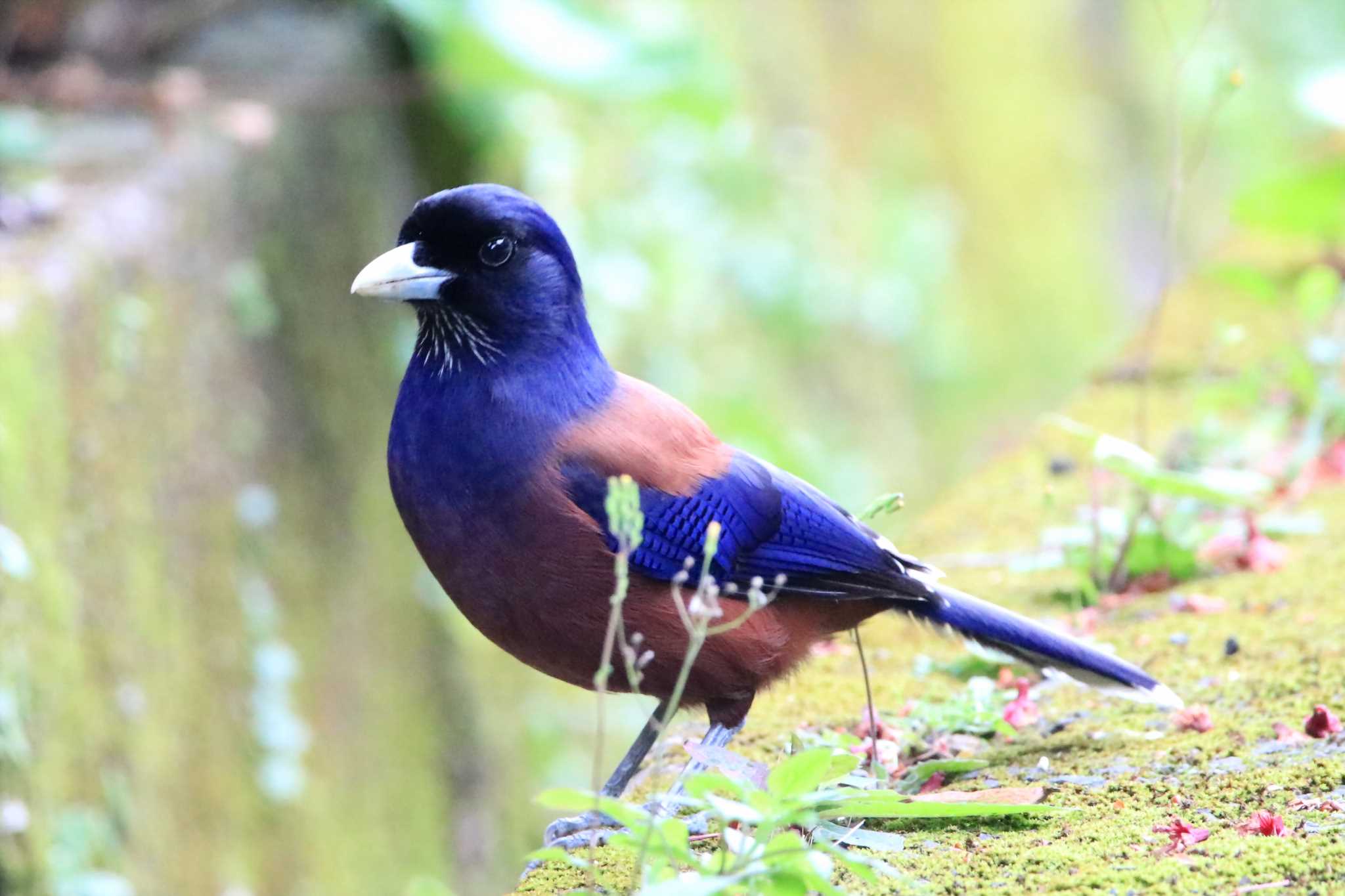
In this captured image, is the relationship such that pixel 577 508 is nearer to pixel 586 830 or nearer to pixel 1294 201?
pixel 586 830

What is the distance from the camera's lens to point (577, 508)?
271 centimetres

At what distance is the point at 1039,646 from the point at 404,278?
4.71 ft

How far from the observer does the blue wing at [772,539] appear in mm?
2852

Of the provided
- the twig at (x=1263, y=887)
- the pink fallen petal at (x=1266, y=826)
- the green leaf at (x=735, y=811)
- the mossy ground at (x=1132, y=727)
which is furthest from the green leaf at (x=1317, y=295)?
the green leaf at (x=735, y=811)

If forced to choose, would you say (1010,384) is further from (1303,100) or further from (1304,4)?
(1303,100)

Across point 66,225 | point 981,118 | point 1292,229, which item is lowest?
point 66,225

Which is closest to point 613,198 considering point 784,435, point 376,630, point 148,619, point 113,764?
point 784,435

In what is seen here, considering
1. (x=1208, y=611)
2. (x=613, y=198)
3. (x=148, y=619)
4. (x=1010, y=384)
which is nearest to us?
(x=1208, y=611)

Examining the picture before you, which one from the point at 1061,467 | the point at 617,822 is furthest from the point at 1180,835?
the point at 1061,467

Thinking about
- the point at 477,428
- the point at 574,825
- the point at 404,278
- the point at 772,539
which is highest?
the point at 404,278

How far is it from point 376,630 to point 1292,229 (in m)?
3.54

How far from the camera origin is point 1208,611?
3.57 meters

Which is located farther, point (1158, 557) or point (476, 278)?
point (1158, 557)

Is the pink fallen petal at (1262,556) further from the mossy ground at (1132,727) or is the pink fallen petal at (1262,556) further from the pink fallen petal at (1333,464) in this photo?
the pink fallen petal at (1333,464)
